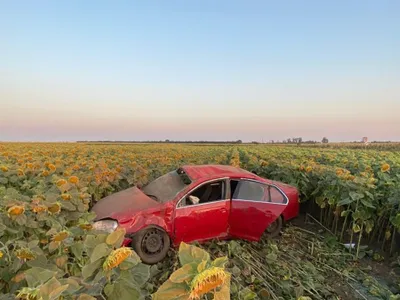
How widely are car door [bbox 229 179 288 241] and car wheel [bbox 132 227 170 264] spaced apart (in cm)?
132

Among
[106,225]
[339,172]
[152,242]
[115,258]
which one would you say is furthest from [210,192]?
[115,258]

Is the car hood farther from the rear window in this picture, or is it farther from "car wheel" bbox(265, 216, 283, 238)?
"car wheel" bbox(265, 216, 283, 238)

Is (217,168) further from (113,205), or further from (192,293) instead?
(192,293)

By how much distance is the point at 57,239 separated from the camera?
7.38 feet

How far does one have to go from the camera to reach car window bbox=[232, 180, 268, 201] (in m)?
6.33

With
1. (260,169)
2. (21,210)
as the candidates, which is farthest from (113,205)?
(260,169)

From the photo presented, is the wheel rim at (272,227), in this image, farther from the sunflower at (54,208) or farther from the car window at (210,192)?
the sunflower at (54,208)

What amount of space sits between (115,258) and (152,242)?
4089 mm

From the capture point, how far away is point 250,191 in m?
6.43

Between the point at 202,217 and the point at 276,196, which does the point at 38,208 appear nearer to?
the point at 202,217

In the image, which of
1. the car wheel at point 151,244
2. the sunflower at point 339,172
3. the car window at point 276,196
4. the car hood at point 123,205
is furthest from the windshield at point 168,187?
the sunflower at point 339,172

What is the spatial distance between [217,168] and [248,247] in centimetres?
151

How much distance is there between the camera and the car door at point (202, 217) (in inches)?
225

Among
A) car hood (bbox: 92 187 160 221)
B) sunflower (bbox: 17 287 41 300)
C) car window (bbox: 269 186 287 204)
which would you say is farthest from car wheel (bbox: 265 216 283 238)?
sunflower (bbox: 17 287 41 300)
